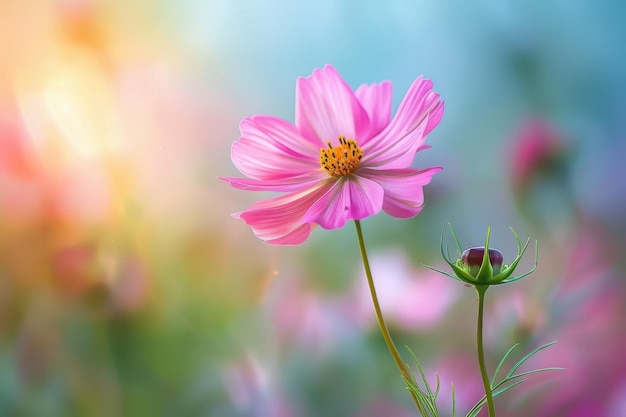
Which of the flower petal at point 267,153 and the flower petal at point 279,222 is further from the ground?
the flower petal at point 267,153

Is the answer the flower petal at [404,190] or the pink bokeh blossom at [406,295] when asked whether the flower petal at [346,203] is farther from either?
the pink bokeh blossom at [406,295]

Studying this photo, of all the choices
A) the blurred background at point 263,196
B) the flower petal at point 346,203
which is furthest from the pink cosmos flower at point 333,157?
the blurred background at point 263,196

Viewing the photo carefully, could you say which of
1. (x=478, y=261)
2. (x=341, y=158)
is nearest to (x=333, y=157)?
(x=341, y=158)

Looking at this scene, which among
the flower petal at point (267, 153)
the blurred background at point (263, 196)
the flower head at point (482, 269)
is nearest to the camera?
the flower head at point (482, 269)

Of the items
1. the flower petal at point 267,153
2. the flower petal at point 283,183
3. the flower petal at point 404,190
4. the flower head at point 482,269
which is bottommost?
the flower head at point 482,269

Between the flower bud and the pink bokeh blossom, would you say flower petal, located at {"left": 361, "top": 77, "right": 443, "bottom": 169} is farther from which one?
the pink bokeh blossom
